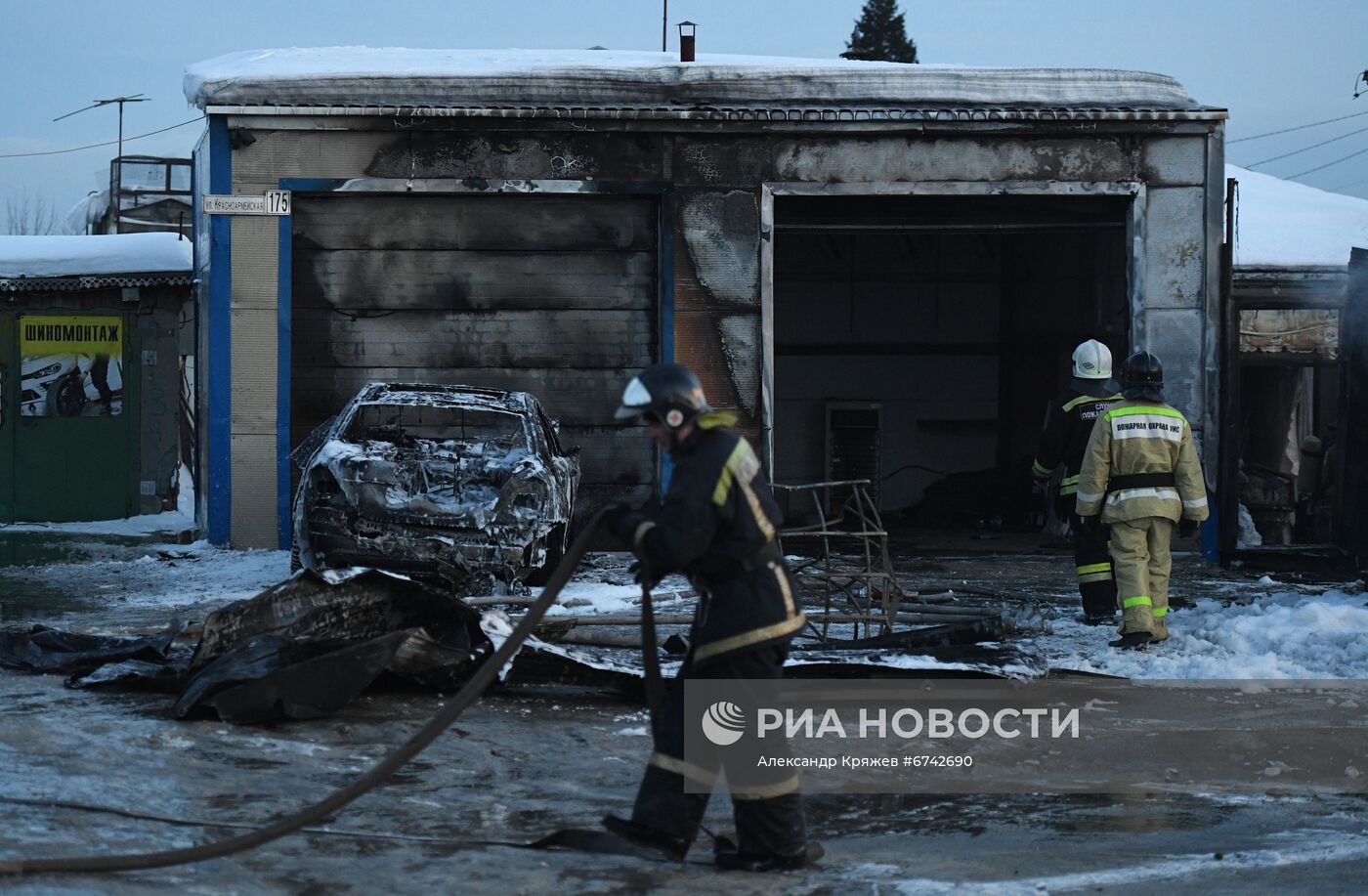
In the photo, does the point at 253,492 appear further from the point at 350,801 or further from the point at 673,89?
the point at 350,801

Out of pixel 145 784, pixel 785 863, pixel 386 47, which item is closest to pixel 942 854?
pixel 785 863

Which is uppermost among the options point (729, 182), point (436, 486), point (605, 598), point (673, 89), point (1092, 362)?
point (673, 89)

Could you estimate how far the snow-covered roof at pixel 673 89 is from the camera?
1295cm

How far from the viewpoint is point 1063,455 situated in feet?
31.0

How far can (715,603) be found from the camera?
4.49 metres

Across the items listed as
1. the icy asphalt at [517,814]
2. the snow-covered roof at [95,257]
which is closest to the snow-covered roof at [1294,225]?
the icy asphalt at [517,814]

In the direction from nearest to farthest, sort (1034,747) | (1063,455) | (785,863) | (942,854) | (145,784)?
(785,863), (942,854), (145,784), (1034,747), (1063,455)

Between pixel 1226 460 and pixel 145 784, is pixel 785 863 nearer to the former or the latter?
pixel 145 784

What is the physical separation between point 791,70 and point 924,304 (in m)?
6.67

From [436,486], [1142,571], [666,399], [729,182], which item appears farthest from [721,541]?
[729,182]

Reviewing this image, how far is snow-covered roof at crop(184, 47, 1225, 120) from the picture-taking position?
42.5ft

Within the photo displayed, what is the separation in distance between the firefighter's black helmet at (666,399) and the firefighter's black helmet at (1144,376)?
4690 mm

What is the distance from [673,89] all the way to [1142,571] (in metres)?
7.19

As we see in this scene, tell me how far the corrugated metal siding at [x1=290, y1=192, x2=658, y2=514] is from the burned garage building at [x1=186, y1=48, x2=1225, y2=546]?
0.07 ft
